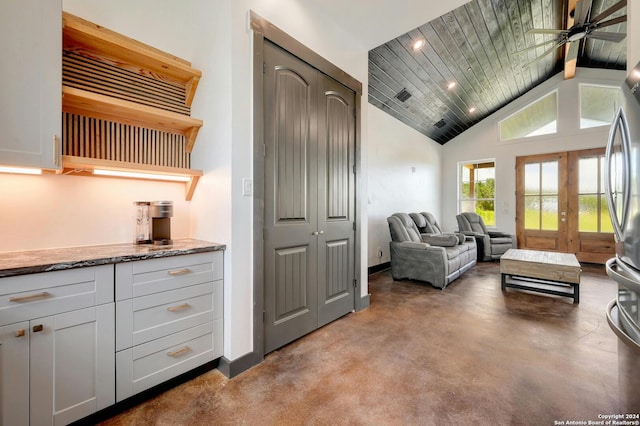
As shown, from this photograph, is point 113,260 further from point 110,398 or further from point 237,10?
point 237,10

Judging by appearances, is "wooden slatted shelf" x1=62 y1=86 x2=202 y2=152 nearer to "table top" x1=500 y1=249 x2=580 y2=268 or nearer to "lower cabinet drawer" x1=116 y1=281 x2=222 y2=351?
"lower cabinet drawer" x1=116 y1=281 x2=222 y2=351

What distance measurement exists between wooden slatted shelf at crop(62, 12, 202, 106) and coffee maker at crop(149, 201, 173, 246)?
90 centimetres

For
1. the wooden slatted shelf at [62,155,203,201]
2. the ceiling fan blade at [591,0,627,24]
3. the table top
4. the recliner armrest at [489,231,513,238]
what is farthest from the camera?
the recliner armrest at [489,231,513,238]

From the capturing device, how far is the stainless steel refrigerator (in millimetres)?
987

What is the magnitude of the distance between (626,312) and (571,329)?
2008 mm

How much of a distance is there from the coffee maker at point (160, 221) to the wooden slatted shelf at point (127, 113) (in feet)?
1.87

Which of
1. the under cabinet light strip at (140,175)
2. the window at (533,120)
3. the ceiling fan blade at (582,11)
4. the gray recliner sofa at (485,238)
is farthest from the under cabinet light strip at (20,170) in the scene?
the window at (533,120)

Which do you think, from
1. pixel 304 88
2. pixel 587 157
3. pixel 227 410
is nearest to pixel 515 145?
pixel 587 157

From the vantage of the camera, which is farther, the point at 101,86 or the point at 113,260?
the point at 101,86

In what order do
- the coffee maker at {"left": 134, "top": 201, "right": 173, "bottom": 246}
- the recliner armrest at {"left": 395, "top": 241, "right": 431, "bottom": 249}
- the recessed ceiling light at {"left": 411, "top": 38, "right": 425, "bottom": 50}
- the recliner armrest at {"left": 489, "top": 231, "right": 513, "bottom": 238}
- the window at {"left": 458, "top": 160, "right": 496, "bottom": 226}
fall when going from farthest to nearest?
the window at {"left": 458, "top": 160, "right": 496, "bottom": 226} → the recliner armrest at {"left": 489, "top": 231, "right": 513, "bottom": 238} → the recliner armrest at {"left": 395, "top": 241, "right": 431, "bottom": 249} → the recessed ceiling light at {"left": 411, "top": 38, "right": 425, "bottom": 50} → the coffee maker at {"left": 134, "top": 201, "right": 173, "bottom": 246}

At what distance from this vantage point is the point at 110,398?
147cm

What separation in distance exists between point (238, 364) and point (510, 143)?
7.27m

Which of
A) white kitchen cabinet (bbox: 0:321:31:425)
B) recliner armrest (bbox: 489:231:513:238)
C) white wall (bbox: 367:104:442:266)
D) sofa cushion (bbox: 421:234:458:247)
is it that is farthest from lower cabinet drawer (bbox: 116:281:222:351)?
recliner armrest (bbox: 489:231:513:238)

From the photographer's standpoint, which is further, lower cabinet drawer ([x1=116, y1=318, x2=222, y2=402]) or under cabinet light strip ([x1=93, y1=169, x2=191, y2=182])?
under cabinet light strip ([x1=93, y1=169, x2=191, y2=182])
